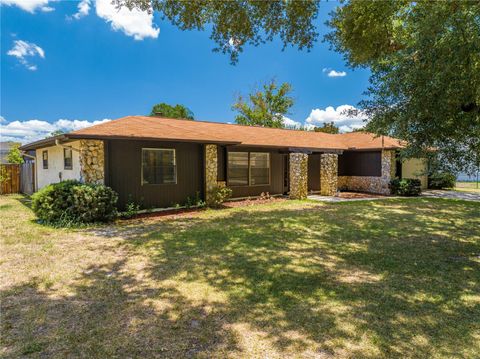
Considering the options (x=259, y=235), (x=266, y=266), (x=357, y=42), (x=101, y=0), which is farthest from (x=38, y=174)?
(x=357, y=42)

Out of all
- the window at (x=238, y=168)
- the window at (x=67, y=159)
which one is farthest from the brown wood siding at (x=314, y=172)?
the window at (x=67, y=159)

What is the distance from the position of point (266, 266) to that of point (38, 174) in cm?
1495

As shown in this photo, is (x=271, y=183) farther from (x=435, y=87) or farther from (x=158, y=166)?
(x=435, y=87)

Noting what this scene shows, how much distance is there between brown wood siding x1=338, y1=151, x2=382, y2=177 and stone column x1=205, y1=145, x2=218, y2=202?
1093cm

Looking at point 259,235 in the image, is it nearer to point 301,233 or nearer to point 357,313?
point 301,233

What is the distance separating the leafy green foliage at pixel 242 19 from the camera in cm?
822

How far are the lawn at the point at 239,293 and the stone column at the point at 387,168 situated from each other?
962 cm

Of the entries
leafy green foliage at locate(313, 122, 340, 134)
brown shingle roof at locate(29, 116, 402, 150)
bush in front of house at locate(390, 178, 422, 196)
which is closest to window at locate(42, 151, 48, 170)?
brown shingle roof at locate(29, 116, 402, 150)

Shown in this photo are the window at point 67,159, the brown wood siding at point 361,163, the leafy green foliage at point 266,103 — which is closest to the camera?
the window at point 67,159

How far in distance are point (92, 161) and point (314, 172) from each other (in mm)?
11984

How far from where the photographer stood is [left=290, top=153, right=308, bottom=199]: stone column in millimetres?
14461

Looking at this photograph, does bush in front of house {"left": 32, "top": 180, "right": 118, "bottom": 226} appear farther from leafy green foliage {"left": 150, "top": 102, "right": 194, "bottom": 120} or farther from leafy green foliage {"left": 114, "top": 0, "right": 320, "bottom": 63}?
leafy green foliage {"left": 150, "top": 102, "right": 194, "bottom": 120}

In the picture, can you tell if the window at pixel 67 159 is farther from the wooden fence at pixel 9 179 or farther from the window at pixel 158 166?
the wooden fence at pixel 9 179

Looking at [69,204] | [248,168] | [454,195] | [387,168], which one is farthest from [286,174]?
[69,204]
